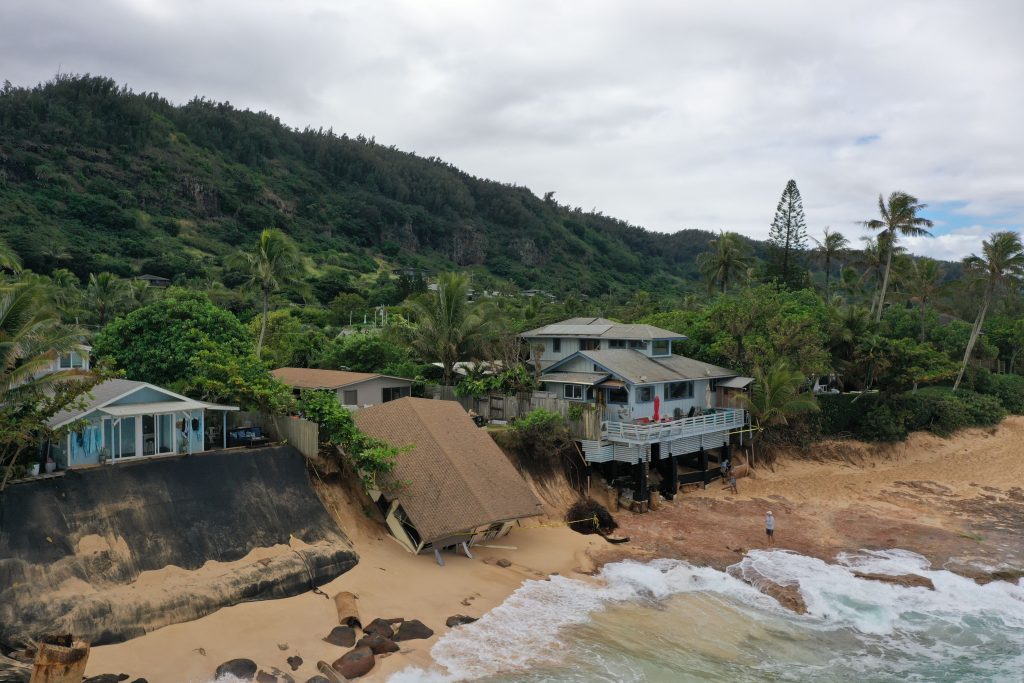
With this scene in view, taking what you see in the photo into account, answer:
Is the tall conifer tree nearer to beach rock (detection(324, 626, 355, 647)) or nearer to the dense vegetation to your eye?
the dense vegetation

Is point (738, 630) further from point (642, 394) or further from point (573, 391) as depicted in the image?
point (573, 391)

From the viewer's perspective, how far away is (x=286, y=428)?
2197cm

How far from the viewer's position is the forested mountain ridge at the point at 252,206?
271 ft

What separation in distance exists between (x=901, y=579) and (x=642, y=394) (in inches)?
451

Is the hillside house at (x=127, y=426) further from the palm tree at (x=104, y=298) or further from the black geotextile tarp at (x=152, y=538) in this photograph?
the palm tree at (x=104, y=298)

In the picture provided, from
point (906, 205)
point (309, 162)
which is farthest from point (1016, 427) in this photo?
point (309, 162)

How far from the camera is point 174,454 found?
1944 centimetres

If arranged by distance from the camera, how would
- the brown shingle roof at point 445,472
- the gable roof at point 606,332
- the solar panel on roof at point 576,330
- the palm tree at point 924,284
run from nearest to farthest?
the brown shingle roof at point 445,472 < the gable roof at point 606,332 < the solar panel on roof at point 576,330 < the palm tree at point 924,284

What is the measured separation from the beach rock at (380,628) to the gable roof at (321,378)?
1342 cm

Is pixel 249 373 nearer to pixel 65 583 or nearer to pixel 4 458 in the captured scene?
pixel 4 458

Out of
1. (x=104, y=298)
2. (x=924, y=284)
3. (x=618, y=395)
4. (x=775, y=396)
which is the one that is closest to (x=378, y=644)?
(x=618, y=395)

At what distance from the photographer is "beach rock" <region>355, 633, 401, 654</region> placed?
584 inches

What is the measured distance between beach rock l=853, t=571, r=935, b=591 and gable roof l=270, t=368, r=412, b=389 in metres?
19.1

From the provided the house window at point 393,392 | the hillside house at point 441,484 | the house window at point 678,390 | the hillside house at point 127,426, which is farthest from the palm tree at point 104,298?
the house window at point 678,390
